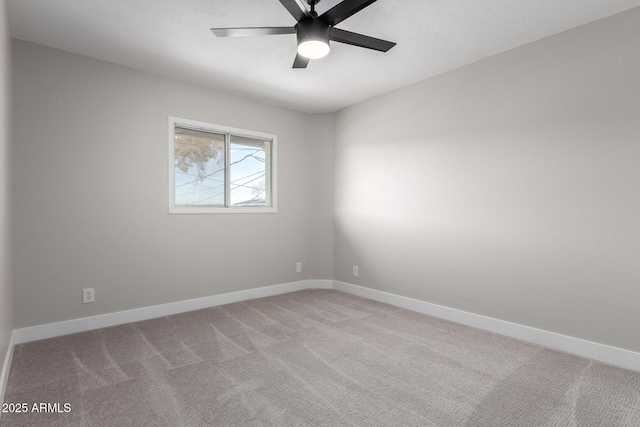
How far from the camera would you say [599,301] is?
7.71 feet

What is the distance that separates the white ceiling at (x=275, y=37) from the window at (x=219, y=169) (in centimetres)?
61

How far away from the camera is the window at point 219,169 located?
3.52 m

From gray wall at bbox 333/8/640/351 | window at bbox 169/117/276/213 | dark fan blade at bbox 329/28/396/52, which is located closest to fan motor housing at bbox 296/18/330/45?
dark fan blade at bbox 329/28/396/52

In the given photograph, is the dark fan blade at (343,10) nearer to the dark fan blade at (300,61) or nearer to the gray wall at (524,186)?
the dark fan blade at (300,61)

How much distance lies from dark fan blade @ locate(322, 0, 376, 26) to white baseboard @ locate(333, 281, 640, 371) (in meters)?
2.71

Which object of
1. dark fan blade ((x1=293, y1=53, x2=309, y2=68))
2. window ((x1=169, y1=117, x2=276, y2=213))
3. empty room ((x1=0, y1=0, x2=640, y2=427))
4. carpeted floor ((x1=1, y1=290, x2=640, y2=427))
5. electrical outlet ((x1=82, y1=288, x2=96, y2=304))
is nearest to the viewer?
carpeted floor ((x1=1, y1=290, x2=640, y2=427))

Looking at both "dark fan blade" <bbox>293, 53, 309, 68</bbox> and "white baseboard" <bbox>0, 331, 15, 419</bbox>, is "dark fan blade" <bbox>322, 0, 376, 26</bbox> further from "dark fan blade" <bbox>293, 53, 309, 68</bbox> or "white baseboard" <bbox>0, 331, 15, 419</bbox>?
"white baseboard" <bbox>0, 331, 15, 419</bbox>

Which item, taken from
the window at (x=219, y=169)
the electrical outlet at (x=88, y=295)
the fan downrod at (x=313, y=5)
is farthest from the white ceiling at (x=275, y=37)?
the electrical outlet at (x=88, y=295)

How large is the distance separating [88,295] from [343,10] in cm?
309

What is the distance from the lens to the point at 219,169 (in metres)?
3.85

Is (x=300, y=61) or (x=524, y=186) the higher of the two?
(x=300, y=61)

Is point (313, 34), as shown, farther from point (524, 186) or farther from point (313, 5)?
point (524, 186)

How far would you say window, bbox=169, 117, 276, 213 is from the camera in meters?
3.52

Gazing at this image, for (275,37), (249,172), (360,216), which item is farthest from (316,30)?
(360,216)
